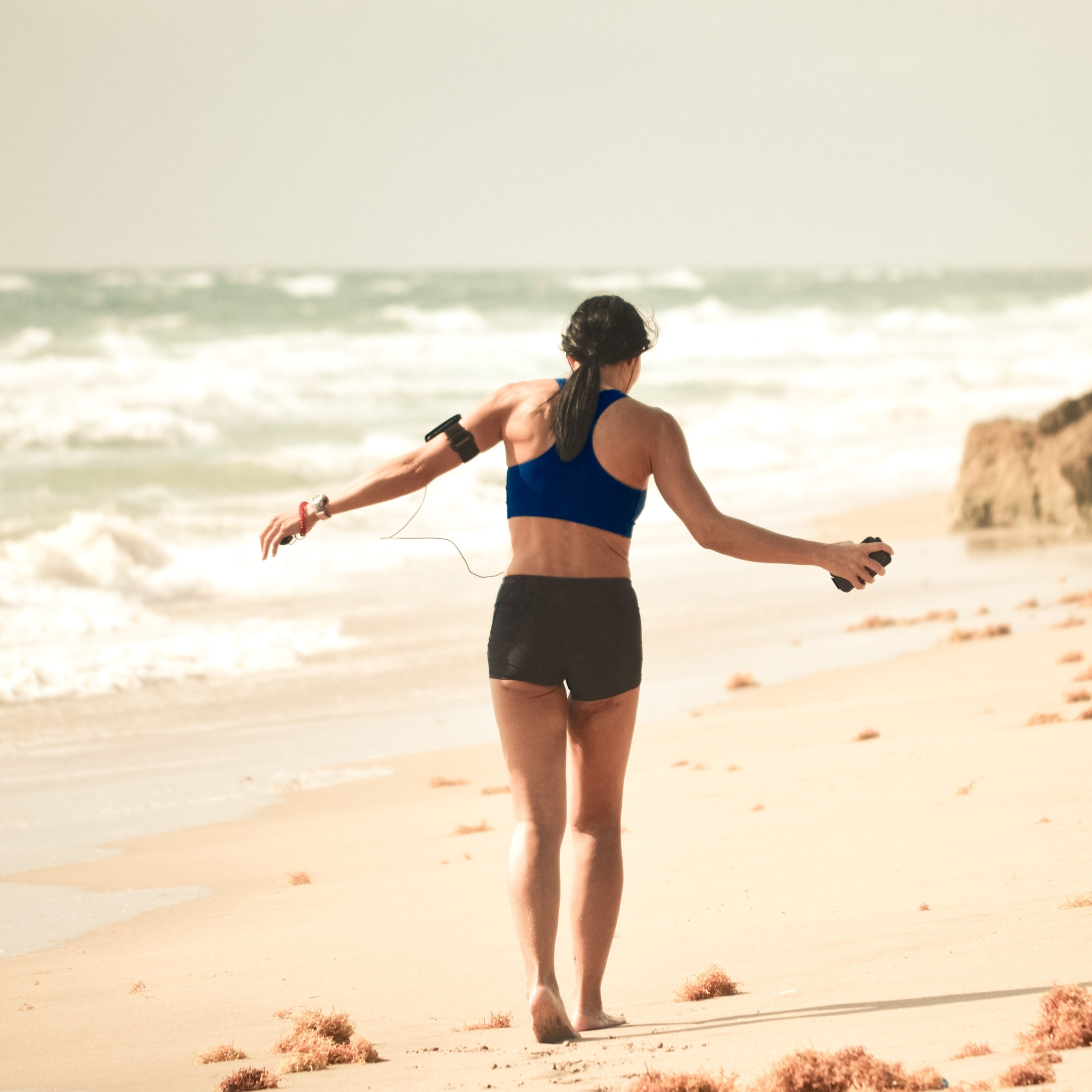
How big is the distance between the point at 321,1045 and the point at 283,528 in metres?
1.39

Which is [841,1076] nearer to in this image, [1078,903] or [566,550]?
[566,550]

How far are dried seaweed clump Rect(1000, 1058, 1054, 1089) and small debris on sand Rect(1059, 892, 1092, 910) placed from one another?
1560 millimetres

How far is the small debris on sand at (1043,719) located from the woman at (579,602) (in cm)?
410

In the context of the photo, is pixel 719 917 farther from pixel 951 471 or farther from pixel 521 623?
pixel 951 471

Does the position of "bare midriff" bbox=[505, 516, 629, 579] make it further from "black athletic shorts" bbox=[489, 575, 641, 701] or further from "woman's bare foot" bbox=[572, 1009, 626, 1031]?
"woman's bare foot" bbox=[572, 1009, 626, 1031]

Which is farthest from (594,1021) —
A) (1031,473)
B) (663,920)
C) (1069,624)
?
(1031,473)

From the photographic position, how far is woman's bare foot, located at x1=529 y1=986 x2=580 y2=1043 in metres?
3.80

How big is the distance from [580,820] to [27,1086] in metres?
1.58

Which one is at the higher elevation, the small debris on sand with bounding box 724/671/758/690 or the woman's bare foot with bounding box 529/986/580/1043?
the small debris on sand with bounding box 724/671/758/690

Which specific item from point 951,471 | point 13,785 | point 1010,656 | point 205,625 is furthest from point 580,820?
point 951,471

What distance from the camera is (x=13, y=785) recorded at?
27.7 ft

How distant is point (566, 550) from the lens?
3.95 metres

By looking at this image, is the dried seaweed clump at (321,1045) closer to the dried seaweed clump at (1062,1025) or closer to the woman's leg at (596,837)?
the woman's leg at (596,837)

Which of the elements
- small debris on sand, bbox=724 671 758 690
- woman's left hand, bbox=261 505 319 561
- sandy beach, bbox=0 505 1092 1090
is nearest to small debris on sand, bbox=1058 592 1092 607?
small debris on sand, bbox=724 671 758 690
